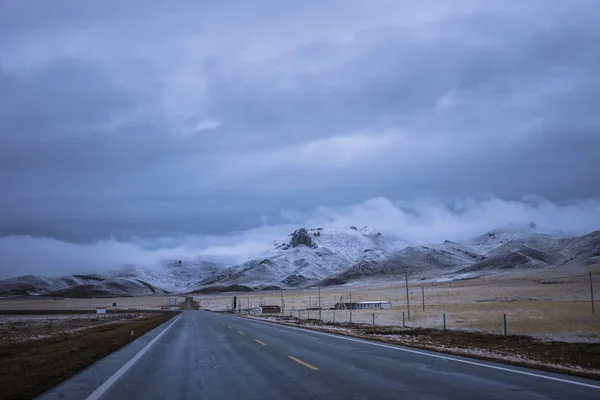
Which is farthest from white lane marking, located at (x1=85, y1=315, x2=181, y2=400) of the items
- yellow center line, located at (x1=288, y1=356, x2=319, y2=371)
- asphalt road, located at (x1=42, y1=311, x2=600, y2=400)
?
yellow center line, located at (x1=288, y1=356, x2=319, y2=371)

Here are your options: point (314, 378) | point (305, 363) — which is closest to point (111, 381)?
point (314, 378)

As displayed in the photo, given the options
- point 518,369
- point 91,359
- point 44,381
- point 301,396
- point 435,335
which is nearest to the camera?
point 301,396

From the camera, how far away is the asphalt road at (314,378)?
1145 cm

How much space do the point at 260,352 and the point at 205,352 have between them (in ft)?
8.13

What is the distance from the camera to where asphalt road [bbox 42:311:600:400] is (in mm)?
11453

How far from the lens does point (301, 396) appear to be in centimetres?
1116

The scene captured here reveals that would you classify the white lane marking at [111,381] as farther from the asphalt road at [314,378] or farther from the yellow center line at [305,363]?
the yellow center line at [305,363]

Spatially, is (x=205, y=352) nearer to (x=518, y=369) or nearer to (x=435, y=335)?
(x=518, y=369)

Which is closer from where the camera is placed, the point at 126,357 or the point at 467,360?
the point at 467,360

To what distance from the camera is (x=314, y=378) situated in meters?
13.6

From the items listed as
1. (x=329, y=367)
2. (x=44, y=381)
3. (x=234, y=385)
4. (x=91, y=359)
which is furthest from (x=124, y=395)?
(x=91, y=359)

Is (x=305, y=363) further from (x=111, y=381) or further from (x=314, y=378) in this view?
(x=111, y=381)

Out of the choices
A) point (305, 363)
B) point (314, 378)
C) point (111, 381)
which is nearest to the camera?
point (314, 378)

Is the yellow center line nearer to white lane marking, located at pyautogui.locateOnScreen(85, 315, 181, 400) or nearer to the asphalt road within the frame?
the asphalt road
